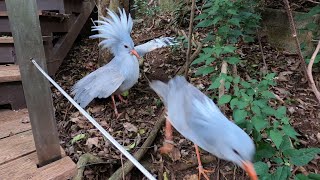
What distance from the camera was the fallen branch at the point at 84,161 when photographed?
76.1 inches

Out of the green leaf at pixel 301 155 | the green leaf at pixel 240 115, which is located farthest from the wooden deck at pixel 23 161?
the green leaf at pixel 301 155

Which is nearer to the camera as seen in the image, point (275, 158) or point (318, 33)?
point (275, 158)

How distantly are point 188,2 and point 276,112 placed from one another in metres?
2.64

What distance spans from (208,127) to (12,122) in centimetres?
152

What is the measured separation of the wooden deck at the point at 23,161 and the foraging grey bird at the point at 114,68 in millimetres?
550

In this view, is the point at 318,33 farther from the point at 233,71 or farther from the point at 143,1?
the point at 143,1

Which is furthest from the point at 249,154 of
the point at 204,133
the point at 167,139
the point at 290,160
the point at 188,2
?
the point at 188,2

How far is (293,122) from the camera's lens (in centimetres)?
216

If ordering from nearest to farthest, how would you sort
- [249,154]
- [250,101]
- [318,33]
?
[249,154] < [250,101] < [318,33]

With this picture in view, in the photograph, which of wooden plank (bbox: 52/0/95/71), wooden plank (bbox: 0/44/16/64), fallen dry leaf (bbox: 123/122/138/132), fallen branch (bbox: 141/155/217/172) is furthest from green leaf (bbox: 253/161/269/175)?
wooden plank (bbox: 52/0/95/71)

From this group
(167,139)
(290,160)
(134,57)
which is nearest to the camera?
(290,160)

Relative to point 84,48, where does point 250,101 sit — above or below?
above

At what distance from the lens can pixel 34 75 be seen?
1420mm

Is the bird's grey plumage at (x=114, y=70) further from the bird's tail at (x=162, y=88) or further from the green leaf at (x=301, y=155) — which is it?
the green leaf at (x=301, y=155)
